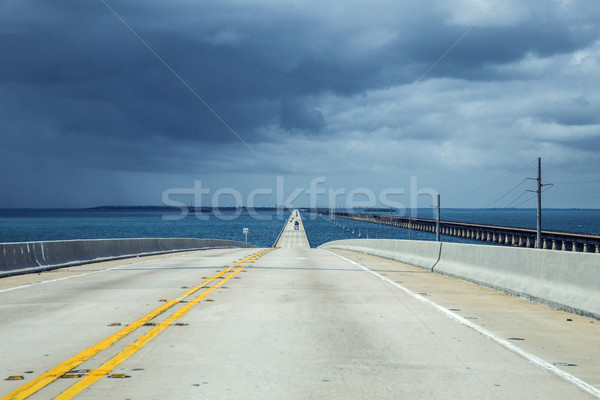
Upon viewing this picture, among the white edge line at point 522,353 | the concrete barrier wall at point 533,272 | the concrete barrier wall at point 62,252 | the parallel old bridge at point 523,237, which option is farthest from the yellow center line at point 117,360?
the parallel old bridge at point 523,237

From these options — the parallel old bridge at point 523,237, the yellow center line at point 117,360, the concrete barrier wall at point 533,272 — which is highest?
the concrete barrier wall at point 533,272

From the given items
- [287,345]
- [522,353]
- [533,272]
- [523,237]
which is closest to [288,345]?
[287,345]

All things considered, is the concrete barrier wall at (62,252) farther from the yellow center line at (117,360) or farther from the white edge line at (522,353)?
the white edge line at (522,353)

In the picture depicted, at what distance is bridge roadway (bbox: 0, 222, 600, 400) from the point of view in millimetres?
5590

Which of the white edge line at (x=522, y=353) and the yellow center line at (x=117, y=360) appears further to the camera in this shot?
the white edge line at (x=522, y=353)

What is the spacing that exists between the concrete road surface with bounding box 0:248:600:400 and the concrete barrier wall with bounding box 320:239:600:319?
1.21ft

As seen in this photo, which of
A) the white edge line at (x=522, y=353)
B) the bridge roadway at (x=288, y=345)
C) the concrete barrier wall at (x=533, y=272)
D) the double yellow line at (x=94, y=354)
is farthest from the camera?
the concrete barrier wall at (x=533, y=272)

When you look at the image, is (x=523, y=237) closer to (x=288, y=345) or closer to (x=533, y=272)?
(x=533, y=272)

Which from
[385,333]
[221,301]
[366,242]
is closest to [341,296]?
[221,301]

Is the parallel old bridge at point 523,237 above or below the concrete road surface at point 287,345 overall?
below

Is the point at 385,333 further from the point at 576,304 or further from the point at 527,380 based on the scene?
the point at 576,304

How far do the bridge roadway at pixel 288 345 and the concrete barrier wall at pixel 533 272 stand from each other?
0.38 meters

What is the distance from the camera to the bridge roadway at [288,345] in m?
5.59

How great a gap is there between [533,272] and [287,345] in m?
7.30
